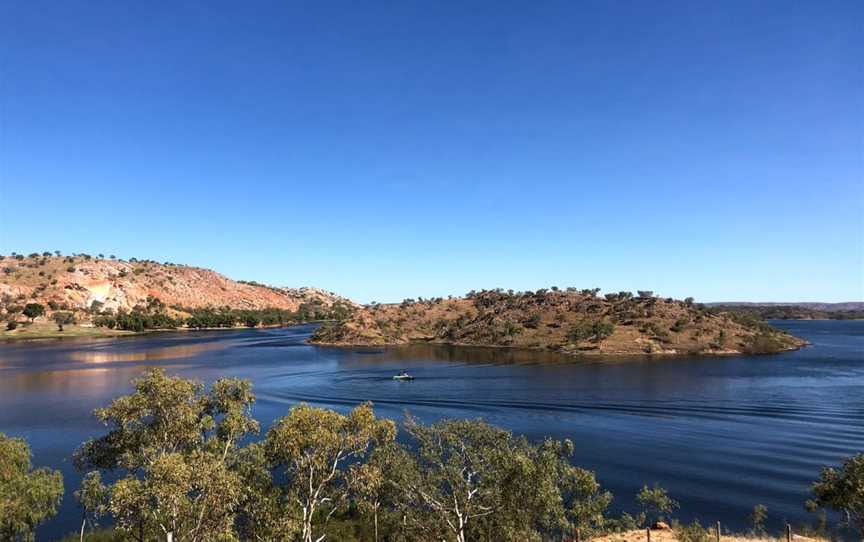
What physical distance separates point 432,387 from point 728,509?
53727 mm

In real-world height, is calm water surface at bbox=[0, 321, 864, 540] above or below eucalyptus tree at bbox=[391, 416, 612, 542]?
below

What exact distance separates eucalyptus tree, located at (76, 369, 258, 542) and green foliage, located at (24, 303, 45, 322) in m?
218

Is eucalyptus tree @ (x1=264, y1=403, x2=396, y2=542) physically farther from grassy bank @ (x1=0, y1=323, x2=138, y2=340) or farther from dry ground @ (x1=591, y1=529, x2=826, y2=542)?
grassy bank @ (x1=0, y1=323, x2=138, y2=340)

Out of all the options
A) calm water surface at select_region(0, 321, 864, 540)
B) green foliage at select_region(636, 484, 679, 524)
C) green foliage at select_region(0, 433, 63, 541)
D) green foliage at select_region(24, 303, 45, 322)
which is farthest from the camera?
green foliage at select_region(24, 303, 45, 322)

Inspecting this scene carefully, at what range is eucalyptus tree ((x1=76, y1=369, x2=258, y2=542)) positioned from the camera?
1636 cm

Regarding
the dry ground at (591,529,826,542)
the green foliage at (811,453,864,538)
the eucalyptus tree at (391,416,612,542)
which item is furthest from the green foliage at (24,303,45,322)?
the green foliage at (811,453,864,538)

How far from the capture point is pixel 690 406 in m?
67.6

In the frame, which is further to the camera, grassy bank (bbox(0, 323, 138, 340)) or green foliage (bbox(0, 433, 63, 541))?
grassy bank (bbox(0, 323, 138, 340))

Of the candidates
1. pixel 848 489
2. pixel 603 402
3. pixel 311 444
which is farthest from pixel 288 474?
pixel 603 402

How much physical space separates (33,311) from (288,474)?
224 m

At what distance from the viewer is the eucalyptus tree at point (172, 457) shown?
16.4 m

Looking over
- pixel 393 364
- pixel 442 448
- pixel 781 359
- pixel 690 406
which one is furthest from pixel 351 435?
pixel 781 359

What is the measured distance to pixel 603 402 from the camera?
233ft

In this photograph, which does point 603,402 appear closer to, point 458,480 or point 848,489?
point 848,489
